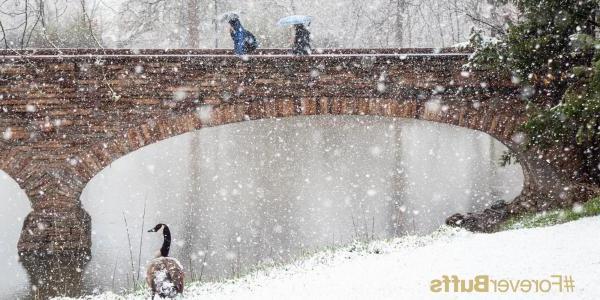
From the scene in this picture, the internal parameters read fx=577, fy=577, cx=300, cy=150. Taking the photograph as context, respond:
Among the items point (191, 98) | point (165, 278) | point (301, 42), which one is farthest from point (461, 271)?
point (301, 42)

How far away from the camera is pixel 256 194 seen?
13.1 m

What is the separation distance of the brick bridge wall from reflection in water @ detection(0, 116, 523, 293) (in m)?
1.45

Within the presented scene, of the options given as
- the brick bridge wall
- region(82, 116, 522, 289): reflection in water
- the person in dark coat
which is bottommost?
region(82, 116, 522, 289): reflection in water

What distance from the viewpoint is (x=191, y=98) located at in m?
8.64

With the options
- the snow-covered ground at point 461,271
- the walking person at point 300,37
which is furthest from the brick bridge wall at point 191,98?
the snow-covered ground at point 461,271

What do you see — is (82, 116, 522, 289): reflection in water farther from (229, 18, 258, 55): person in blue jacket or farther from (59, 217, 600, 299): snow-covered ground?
(229, 18, 258, 55): person in blue jacket

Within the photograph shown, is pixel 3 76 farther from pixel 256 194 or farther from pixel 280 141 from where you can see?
pixel 280 141

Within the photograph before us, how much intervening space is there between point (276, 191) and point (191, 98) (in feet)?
16.7

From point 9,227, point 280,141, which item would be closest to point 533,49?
point 9,227

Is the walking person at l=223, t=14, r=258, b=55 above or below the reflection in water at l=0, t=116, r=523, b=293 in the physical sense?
above

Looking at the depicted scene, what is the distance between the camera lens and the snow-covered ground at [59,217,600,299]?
412 centimetres

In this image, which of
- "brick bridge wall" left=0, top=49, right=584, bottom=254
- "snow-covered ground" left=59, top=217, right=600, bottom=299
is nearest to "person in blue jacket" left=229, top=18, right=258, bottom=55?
"brick bridge wall" left=0, top=49, right=584, bottom=254

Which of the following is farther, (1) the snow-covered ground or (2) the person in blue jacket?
(2) the person in blue jacket

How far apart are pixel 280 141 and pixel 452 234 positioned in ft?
36.1
